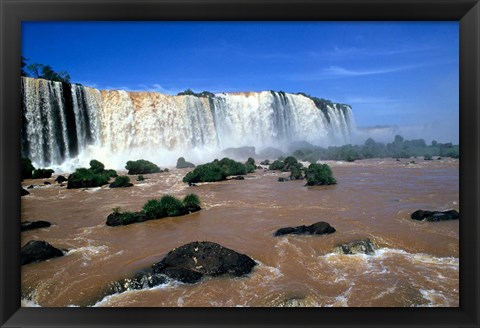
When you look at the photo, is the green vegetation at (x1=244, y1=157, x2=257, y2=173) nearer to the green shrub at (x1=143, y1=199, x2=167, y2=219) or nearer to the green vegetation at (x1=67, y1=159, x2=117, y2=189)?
the green shrub at (x1=143, y1=199, x2=167, y2=219)

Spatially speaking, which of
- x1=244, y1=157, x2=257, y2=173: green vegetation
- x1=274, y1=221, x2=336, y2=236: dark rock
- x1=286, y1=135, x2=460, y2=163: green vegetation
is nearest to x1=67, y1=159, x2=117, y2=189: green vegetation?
x1=244, y1=157, x2=257, y2=173: green vegetation

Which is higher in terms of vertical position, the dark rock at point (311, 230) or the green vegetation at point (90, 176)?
the green vegetation at point (90, 176)

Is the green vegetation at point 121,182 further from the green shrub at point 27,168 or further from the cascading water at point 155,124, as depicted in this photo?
the green shrub at point 27,168

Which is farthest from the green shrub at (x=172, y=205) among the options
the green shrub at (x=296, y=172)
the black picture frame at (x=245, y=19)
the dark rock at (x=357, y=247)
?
A: the dark rock at (x=357, y=247)

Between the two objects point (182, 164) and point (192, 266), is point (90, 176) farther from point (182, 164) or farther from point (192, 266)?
point (192, 266)

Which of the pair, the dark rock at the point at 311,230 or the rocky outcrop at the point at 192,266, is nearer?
the rocky outcrop at the point at 192,266
